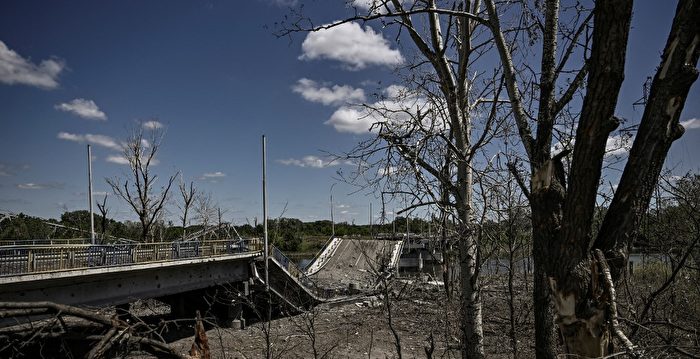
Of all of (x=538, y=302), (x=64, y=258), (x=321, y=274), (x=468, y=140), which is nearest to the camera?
(x=538, y=302)

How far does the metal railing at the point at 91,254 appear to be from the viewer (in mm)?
12336

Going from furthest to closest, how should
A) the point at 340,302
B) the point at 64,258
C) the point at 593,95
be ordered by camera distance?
the point at 340,302 < the point at 64,258 < the point at 593,95

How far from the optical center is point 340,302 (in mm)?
26219

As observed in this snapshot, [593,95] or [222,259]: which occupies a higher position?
[593,95]

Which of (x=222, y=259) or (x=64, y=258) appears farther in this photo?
(x=222, y=259)

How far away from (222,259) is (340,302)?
25.3 ft

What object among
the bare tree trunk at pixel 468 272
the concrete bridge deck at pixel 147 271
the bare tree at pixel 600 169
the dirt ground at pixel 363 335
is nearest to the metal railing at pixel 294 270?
the concrete bridge deck at pixel 147 271

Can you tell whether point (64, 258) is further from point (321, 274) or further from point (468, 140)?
point (321, 274)

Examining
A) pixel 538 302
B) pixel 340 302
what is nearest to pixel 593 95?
pixel 538 302

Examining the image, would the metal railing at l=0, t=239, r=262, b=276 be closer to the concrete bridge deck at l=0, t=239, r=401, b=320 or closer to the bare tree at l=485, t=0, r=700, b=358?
the concrete bridge deck at l=0, t=239, r=401, b=320

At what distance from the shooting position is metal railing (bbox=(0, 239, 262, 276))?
12336 millimetres

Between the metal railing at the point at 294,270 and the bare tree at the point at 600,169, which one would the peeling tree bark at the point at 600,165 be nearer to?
the bare tree at the point at 600,169

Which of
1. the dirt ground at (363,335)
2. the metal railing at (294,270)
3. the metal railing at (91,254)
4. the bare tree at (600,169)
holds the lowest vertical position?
the dirt ground at (363,335)

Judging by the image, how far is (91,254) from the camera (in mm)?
14719
